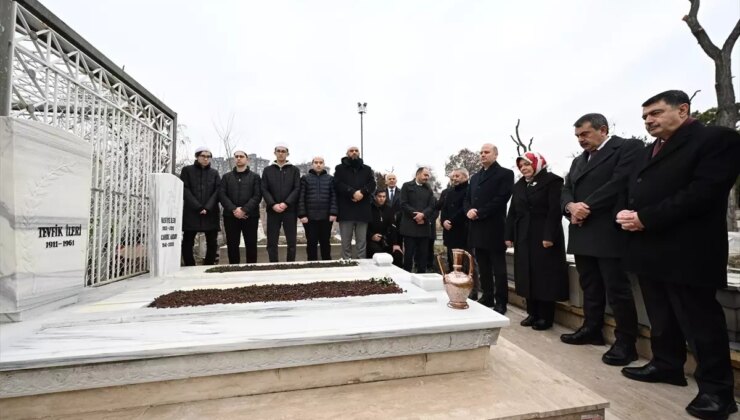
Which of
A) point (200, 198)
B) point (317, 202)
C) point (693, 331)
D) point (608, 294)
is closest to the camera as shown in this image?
point (693, 331)

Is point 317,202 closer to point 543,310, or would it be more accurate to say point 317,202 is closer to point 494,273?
point 494,273

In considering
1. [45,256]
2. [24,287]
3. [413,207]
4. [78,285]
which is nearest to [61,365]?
[24,287]

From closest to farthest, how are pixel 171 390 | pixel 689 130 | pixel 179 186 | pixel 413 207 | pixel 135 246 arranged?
pixel 171 390, pixel 689 130, pixel 179 186, pixel 135 246, pixel 413 207

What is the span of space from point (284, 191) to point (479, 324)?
12.6 ft

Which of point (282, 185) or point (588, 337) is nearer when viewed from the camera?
point (588, 337)

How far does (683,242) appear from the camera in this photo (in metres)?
2.14

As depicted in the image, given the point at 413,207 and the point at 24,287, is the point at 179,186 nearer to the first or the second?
the point at 24,287

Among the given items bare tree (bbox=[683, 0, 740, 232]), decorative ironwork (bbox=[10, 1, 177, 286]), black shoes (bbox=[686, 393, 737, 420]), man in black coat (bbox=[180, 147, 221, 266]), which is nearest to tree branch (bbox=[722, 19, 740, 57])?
bare tree (bbox=[683, 0, 740, 232])

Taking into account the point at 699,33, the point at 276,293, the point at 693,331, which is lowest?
the point at 693,331

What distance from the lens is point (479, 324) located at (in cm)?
205

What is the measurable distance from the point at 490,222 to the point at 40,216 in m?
4.23

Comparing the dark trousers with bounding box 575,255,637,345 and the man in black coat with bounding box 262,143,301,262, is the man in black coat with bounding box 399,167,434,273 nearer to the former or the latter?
the man in black coat with bounding box 262,143,301,262

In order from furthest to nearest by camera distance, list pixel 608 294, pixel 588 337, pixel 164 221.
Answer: pixel 164 221
pixel 588 337
pixel 608 294

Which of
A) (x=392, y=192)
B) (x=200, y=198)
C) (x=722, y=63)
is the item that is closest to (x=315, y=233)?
(x=200, y=198)
